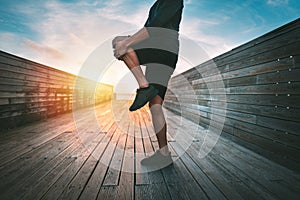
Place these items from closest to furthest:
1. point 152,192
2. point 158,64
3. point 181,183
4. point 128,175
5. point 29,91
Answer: point 152,192
point 181,183
point 128,175
point 158,64
point 29,91

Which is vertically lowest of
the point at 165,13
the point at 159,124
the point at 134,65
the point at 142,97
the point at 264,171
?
the point at 264,171

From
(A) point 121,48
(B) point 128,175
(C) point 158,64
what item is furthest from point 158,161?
(A) point 121,48

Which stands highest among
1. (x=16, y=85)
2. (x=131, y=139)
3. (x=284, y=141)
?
(x=16, y=85)

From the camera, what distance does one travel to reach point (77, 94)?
5129 millimetres

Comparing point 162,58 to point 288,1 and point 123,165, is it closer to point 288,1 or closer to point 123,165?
point 123,165

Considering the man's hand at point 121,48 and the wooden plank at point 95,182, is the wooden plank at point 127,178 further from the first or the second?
the man's hand at point 121,48

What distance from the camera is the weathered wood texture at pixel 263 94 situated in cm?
117

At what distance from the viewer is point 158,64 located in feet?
3.66

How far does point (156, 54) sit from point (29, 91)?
2.48m

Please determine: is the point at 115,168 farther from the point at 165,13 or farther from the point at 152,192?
the point at 165,13

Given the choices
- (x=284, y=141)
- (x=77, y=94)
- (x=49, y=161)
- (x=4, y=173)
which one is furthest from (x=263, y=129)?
(x=77, y=94)

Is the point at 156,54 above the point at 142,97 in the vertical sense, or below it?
above

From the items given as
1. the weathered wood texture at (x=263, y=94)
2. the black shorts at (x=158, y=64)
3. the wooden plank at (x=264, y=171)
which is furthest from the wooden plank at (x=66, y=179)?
the weathered wood texture at (x=263, y=94)

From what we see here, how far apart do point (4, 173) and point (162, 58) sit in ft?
3.82
